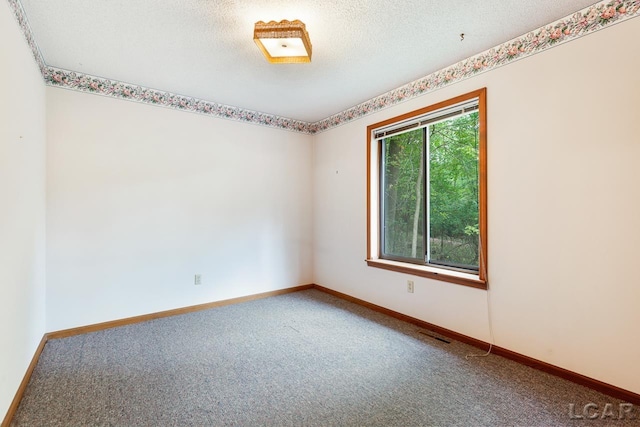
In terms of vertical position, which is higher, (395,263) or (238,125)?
(238,125)

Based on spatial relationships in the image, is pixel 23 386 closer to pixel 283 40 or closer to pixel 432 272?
pixel 283 40

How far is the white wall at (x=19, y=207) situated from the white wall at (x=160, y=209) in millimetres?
235

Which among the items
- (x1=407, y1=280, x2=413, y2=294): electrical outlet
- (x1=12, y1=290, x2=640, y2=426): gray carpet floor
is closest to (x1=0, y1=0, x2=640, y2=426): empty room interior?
(x1=407, y1=280, x2=413, y2=294): electrical outlet

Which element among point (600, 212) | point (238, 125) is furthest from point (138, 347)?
point (600, 212)

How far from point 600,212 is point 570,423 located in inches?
50.2

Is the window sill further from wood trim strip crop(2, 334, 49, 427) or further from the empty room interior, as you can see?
wood trim strip crop(2, 334, 49, 427)

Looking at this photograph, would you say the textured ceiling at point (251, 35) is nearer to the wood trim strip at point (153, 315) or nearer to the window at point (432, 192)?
the window at point (432, 192)

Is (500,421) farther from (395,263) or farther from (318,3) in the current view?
(318,3)

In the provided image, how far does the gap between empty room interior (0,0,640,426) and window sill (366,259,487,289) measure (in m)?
0.02

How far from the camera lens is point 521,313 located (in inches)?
91.1

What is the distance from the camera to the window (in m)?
2.71

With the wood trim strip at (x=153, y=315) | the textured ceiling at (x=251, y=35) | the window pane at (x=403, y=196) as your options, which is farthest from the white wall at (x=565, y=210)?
the wood trim strip at (x=153, y=315)

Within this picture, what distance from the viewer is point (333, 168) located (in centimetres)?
422

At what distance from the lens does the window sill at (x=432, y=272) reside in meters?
2.59
